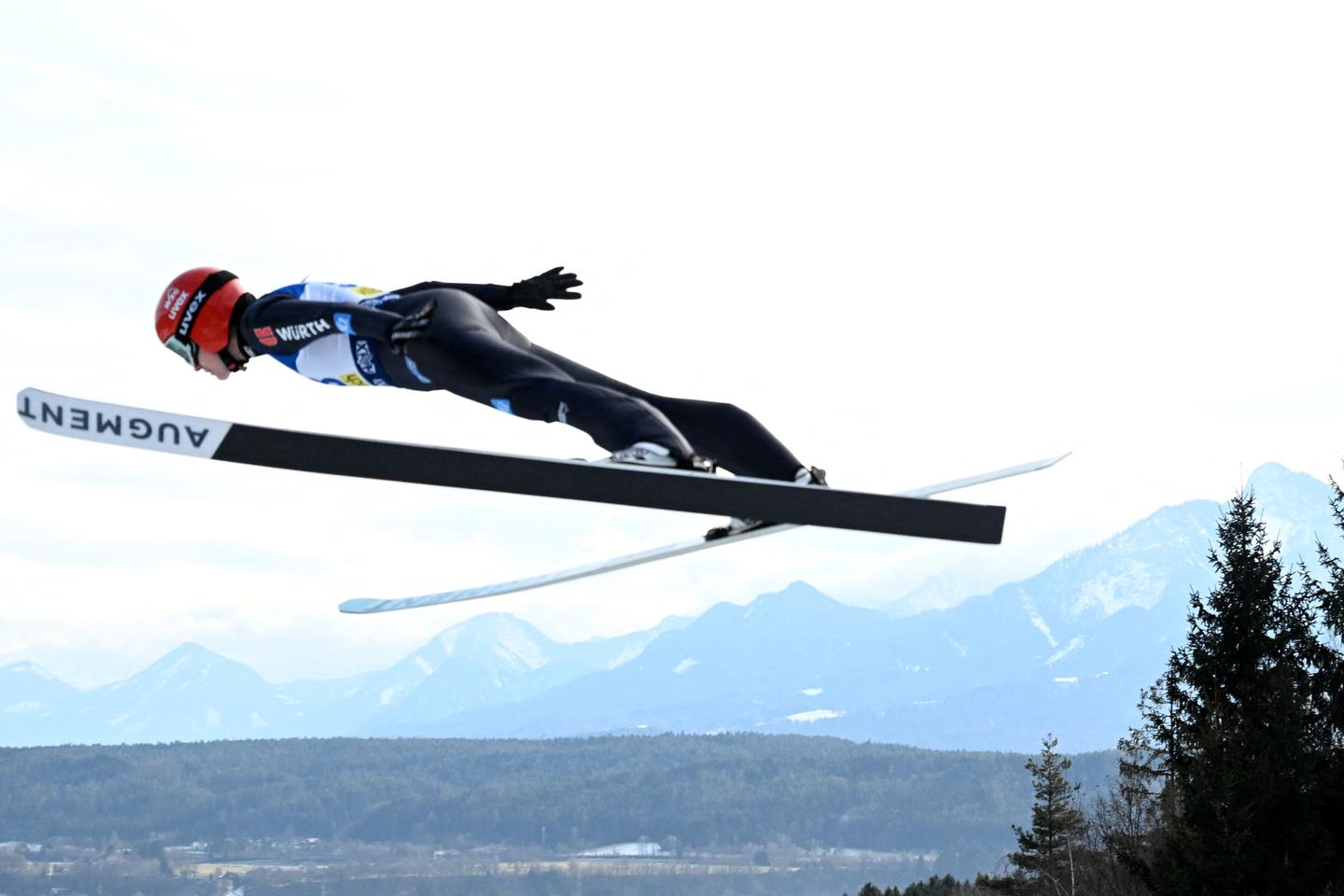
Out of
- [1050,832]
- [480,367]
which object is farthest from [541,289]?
[1050,832]

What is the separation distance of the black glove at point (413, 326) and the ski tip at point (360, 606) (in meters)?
1.73

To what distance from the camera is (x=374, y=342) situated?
→ 23.8 ft

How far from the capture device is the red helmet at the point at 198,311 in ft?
24.7

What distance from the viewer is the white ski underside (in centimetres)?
741

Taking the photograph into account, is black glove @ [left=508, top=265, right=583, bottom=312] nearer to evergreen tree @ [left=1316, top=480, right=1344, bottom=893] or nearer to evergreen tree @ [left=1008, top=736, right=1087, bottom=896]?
evergreen tree @ [left=1316, top=480, right=1344, bottom=893]

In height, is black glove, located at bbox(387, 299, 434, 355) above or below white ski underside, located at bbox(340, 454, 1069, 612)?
above

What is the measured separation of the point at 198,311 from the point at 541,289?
174cm

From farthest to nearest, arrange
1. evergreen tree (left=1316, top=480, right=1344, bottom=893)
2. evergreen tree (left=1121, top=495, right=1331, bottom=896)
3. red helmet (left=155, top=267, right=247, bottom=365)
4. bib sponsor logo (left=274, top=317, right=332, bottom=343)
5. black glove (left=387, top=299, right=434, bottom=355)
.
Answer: evergreen tree (left=1316, top=480, right=1344, bottom=893) < evergreen tree (left=1121, top=495, right=1331, bottom=896) < red helmet (left=155, top=267, right=247, bottom=365) < bib sponsor logo (left=274, top=317, right=332, bottom=343) < black glove (left=387, top=299, right=434, bottom=355)

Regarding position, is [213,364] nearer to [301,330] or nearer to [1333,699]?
[301,330]

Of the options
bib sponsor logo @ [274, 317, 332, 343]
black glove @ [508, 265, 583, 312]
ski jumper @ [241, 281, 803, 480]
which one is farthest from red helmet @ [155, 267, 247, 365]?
black glove @ [508, 265, 583, 312]

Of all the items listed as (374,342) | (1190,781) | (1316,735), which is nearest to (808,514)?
(374,342)

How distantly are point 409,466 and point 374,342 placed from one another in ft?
3.11

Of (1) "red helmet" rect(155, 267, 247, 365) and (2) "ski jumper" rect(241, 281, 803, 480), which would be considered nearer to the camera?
(2) "ski jumper" rect(241, 281, 803, 480)

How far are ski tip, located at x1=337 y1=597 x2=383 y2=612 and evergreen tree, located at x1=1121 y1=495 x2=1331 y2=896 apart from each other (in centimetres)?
2938
